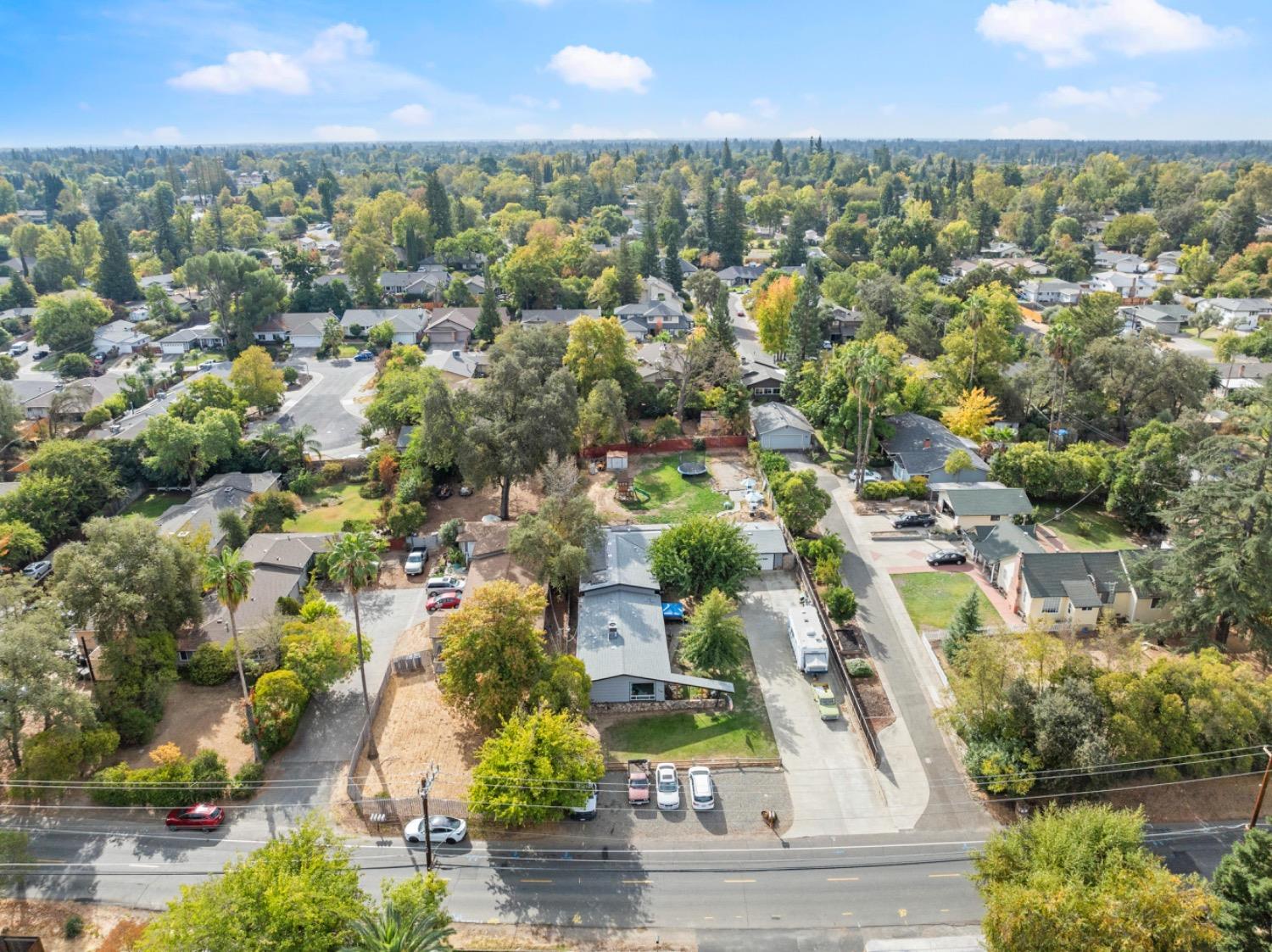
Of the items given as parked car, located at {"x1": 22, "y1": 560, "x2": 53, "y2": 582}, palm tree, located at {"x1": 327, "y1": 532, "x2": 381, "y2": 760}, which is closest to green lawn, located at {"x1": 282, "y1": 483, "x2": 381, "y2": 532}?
parked car, located at {"x1": 22, "y1": 560, "x2": 53, "y2": 582}

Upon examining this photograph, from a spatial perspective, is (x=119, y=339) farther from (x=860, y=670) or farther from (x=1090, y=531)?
(x=1090, y=531)

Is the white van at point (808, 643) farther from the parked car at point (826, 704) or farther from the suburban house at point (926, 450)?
the suburban house at point (926, 450)

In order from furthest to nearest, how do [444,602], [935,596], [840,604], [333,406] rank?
[333,406], [935,596], [444,602], [840,604]

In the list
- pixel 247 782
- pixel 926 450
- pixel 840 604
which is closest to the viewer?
pixel 247 782

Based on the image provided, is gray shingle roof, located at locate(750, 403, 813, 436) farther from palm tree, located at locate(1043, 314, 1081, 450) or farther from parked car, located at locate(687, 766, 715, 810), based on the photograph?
parked car, located at locate(687, 766, 715, 810)

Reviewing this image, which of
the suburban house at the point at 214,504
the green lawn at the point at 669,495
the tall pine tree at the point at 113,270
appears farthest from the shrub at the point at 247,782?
the tall pine tree at the point at 113,270

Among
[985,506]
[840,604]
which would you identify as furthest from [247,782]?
[985,506]
